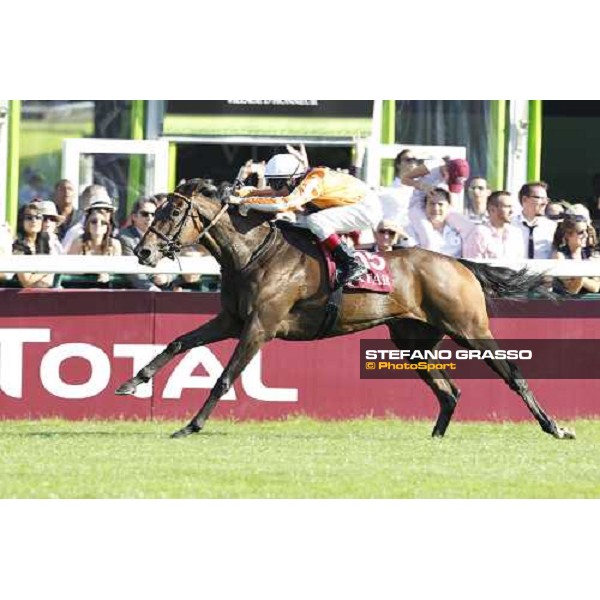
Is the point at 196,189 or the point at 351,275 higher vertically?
the point at 196,189

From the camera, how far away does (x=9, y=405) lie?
15.7 metres

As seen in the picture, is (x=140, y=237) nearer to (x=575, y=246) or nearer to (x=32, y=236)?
(x=32, y=236)

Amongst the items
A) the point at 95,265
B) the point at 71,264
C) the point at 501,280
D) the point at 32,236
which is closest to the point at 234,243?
the point at 95,265

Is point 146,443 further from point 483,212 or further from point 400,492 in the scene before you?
point 483,212

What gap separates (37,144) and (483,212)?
5.36 metres

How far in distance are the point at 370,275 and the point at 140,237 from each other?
10.2ft

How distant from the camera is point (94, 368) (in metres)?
15.7

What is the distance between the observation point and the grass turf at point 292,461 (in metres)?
11.0

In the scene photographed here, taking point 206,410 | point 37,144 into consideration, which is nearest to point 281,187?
point 206,410

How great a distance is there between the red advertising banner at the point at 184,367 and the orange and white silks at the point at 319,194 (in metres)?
1.86

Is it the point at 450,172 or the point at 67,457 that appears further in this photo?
the point at 450,172

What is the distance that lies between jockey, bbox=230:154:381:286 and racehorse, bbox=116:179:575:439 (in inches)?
7.0

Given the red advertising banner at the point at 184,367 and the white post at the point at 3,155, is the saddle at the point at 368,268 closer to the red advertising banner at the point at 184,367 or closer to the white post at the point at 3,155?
the red advertising banner at the point at 184,367

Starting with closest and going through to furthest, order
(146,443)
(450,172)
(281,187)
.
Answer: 1. (146,443)
2. (281,187)
3. (450,172)
